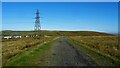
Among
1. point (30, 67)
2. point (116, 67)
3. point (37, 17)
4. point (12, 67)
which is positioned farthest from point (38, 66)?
point (37, 17)

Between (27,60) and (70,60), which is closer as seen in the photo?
(27,60)

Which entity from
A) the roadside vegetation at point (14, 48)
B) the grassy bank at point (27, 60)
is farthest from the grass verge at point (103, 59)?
the roadside vegetation at point (14, 48)

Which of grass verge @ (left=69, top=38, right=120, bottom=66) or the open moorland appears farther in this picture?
grass verge @ (left=69, top=38, right=120, bottom=66)

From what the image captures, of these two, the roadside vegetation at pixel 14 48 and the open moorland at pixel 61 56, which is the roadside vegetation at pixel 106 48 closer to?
the open moorland at pixel 61 56

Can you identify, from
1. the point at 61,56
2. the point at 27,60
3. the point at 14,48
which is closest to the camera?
the point at 27,60

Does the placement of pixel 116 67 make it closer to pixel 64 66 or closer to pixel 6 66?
pixel 64 66

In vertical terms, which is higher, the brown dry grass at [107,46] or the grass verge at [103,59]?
the grass verge at [103,59]

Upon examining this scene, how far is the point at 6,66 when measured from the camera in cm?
1375

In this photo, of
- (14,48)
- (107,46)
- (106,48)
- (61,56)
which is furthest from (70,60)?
(107,46)

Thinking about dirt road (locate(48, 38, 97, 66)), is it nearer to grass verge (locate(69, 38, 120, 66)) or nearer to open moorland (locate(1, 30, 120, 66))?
→ open moorland (locate(1, 30, 120, 66))

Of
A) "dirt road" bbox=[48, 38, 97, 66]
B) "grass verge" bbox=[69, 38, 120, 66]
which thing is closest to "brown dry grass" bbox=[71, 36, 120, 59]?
"grass verge" bbox=[69, 38, 120, 66]

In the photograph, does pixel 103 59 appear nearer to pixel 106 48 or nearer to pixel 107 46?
pixel 106 48

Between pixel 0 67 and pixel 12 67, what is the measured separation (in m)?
0.77

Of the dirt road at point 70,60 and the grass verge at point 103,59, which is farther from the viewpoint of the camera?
the grass verge at point 103,59
